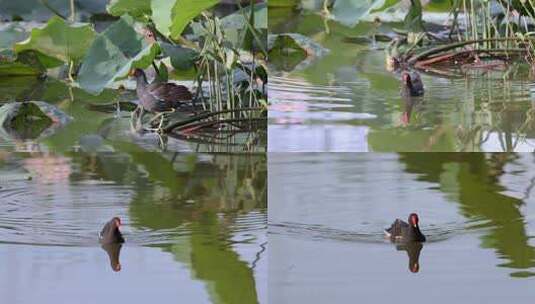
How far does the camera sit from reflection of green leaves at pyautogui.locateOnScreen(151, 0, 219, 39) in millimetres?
3289

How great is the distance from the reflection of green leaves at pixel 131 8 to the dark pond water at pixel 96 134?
0.15m

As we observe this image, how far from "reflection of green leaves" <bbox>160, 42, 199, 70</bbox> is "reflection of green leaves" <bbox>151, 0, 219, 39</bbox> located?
11cm

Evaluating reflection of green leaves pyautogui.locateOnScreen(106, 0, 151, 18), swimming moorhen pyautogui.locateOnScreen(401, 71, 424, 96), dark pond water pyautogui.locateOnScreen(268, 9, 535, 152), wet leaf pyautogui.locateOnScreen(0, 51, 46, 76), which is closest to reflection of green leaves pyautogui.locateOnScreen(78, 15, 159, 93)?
reflection of green leaves pyautogui.locateOnScreen(106, 0, 151, 18)

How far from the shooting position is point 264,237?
331cm

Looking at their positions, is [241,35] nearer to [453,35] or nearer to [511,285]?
[453,35]

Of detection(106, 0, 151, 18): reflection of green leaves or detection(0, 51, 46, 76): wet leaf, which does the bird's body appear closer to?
detection(106, 0, 151, 18): reflection of green leaves

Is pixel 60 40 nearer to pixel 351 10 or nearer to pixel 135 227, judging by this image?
pixel 135 227

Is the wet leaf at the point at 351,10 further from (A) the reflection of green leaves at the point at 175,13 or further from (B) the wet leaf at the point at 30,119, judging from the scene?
(B) the wet leaf at the point at 30,119

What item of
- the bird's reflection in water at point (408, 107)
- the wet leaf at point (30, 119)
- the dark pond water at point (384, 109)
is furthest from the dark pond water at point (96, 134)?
the bird's reflection in water at point (408, 107)

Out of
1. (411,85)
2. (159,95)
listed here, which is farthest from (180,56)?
(411,85)

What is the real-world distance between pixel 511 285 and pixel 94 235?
0.79 m

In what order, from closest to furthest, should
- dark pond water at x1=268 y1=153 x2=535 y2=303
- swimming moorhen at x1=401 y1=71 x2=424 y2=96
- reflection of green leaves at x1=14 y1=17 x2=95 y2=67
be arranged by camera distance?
dark pond water at x1=268 y1=153 x2=535 y2=303
swimming moorhen at x1=401 y1=71 x2=424 y2=96
reflection of green leaves at x1=14 y1=17 x2=95 y2=67

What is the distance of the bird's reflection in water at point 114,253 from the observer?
10.8 ft

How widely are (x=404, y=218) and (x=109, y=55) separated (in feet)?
2.20
